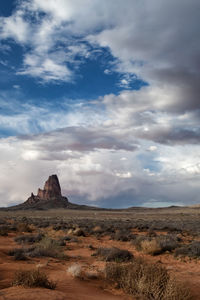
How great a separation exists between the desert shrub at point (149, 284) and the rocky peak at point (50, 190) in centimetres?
17986

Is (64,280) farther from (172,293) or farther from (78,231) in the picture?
(78,231)

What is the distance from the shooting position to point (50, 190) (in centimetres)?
18962

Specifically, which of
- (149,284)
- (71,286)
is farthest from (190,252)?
(71,286)

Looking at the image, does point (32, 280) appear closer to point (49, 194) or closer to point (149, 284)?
point (149, 284)

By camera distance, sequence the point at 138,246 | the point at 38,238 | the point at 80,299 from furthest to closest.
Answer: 1. the point at 38,238
2. the point at 138,246
3. the point at 80,299

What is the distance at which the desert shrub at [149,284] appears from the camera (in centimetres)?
681

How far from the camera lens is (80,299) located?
6.53 meters

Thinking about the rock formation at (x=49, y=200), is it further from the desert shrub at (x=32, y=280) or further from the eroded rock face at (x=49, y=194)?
the desert shrub at (x=32, y=280)

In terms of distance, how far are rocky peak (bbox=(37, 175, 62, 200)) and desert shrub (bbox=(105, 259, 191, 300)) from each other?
590ft

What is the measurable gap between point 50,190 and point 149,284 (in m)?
188

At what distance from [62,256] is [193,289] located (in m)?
8.08

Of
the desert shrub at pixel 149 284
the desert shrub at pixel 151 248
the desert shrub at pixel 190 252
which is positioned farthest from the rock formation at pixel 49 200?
the desert shrub at pixel 149 284

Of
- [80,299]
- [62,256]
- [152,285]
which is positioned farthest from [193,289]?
[62,256]

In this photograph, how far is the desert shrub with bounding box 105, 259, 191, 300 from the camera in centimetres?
681
